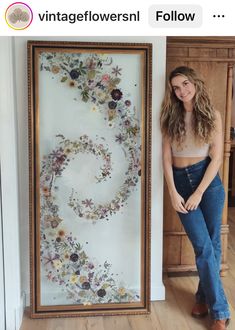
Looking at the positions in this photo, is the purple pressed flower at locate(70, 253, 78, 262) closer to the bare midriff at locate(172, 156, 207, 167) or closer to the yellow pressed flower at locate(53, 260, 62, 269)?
the yellow pressed flower at locate(53, 260, 62, 269)

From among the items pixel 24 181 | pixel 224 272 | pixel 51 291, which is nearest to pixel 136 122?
pixel 24 181

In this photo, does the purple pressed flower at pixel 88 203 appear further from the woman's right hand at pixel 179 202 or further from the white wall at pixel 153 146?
the woman's right hand at pixel 179 202

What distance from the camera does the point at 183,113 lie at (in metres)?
2.68

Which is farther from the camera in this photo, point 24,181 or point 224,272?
point 224,272

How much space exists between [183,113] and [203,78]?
557 millimetres

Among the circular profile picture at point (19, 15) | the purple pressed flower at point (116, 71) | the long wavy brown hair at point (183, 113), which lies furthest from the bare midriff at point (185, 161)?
the circular profile picture at point (19, 15)

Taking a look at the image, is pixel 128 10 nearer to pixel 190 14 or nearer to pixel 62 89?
pixel 190 14

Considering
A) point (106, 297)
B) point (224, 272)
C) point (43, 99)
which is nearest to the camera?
point (43, 99)

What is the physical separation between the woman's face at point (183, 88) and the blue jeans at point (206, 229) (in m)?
0.37

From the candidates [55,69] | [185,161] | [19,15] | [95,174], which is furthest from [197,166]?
[19,15]

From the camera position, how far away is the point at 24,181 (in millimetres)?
2717

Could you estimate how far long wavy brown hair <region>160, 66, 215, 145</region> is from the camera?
8.57 feet

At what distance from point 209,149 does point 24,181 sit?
1.07 metres

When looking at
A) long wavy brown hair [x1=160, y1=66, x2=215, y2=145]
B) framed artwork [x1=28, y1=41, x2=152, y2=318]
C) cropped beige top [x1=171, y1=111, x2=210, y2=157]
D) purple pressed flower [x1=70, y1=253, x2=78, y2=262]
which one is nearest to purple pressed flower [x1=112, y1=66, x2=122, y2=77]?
framed artwork [x1=28, y1=41, x2=152, y2=318]
